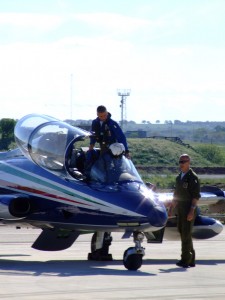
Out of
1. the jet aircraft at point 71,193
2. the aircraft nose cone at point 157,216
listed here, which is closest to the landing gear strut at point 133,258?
the jet aircraft at point 71,193

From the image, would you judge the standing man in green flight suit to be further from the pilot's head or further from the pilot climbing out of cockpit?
the pilot's head

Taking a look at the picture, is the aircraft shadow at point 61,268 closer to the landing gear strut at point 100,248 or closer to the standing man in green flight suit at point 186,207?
the landing gear strut at point 100,248

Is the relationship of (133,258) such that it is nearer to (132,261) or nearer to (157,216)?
(132,261)

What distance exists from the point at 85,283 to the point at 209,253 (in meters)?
7.94

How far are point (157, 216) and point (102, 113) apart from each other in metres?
2.49

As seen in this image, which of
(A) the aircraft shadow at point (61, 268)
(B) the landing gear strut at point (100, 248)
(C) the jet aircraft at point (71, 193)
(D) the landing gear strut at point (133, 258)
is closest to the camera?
(A) the aircraft shadow at point (61, 268)

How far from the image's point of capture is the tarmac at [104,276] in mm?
14703

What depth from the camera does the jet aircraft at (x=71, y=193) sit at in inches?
744

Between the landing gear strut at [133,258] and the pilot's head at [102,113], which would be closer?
the landing gear strut at [133,258]

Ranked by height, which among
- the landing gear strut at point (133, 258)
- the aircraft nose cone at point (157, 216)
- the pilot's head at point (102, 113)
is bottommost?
the landing gear strut at point (133, 258)

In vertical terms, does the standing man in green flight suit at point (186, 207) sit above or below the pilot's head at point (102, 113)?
below

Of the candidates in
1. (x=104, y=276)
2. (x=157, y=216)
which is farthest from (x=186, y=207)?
(x=104, y=276)

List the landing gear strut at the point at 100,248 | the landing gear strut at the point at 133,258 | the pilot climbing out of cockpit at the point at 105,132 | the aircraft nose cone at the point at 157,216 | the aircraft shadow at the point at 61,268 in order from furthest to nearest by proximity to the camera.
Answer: the landing gear strut at the point at 100,248
the pilot climbing out of cockpit at the point at 105,132
the aircraft nose cone at the point at 157,216
the landing gear strut at the point at 133,258
the aircraft shadow at the point at 61,268

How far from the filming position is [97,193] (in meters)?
19.3
